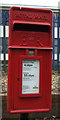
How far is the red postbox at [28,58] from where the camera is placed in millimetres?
2365

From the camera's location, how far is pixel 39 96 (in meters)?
2.48

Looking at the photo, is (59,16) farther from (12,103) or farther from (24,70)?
(12,103)

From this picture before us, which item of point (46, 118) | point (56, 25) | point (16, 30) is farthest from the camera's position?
point (46, 118)

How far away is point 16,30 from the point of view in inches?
93.6

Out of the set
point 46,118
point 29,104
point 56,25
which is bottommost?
point 46,118

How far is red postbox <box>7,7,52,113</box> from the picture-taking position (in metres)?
2.37

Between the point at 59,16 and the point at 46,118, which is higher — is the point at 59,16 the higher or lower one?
the higher one

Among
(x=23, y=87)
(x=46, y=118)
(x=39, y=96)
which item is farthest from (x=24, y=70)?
(x=46, y=118)

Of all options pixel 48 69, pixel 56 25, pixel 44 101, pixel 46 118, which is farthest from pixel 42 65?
pixel 46 118

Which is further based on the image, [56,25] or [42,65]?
[56,25]

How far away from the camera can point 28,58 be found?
2373 mm

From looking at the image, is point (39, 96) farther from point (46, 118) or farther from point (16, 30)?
point (46, 118)

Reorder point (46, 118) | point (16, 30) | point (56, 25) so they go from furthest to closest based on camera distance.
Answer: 1. point (46, 118)
2. point (56, 25)
3. point (16, 30)

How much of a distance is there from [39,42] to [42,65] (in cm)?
26
